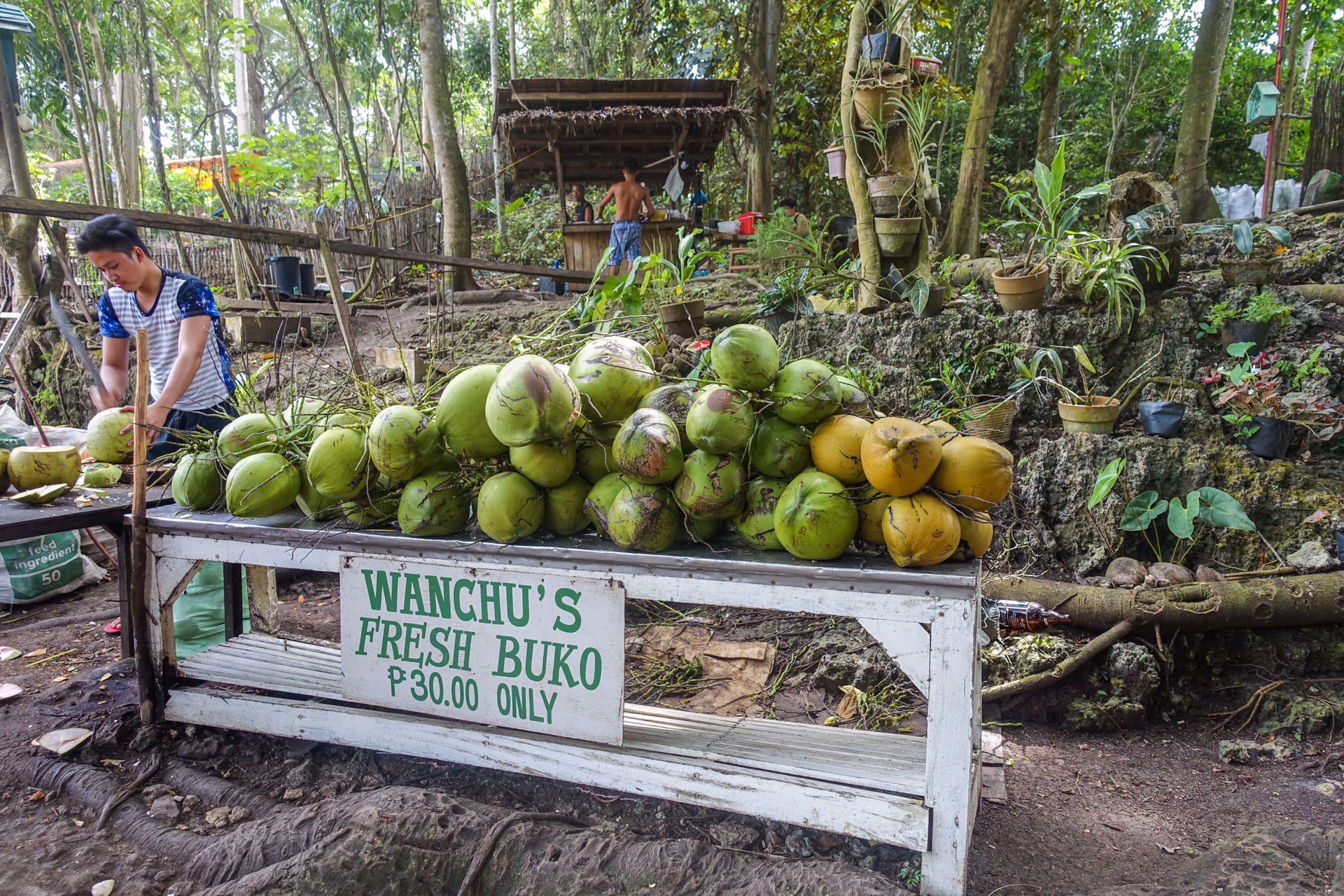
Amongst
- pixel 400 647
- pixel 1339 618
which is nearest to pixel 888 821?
pixel 400 647

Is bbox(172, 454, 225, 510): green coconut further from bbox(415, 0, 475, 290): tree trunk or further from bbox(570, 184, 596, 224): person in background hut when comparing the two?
bbox(570, 184, 596, 224): person in background hut

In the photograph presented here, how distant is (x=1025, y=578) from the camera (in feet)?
11.6

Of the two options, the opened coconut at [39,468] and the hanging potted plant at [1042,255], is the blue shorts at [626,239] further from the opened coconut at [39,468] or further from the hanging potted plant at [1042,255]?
the opened coconut at [39,468]

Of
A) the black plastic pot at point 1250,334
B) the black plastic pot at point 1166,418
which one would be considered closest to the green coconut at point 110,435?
the black plastic pot at point 1166,418

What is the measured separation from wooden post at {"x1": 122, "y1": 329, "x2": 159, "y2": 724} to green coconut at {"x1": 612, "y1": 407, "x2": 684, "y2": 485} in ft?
4.32

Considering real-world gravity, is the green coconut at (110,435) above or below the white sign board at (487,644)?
above

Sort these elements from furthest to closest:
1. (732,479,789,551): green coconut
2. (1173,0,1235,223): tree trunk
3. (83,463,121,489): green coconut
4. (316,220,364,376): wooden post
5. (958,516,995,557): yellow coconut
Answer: (1173,0,1235,223): tree trunk, (316,220,364,376): wooden post, (83,463,121,489): green coconut, (732,479,789,551): green coconut, (958,516,995,557): yellow coconut

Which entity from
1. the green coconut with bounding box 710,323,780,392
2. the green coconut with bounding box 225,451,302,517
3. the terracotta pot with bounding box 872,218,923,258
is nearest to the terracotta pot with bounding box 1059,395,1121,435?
the terracotta pot with bounding box 872,218,923,258

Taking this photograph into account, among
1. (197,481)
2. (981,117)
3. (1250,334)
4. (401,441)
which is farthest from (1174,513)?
(981,117)

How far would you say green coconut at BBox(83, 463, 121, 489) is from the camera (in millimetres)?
2846

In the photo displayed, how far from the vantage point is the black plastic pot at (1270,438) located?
370cm

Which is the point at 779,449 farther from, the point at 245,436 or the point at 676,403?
the point at 245,436

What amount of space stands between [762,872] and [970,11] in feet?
54.0

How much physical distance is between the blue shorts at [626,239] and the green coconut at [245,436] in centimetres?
735
